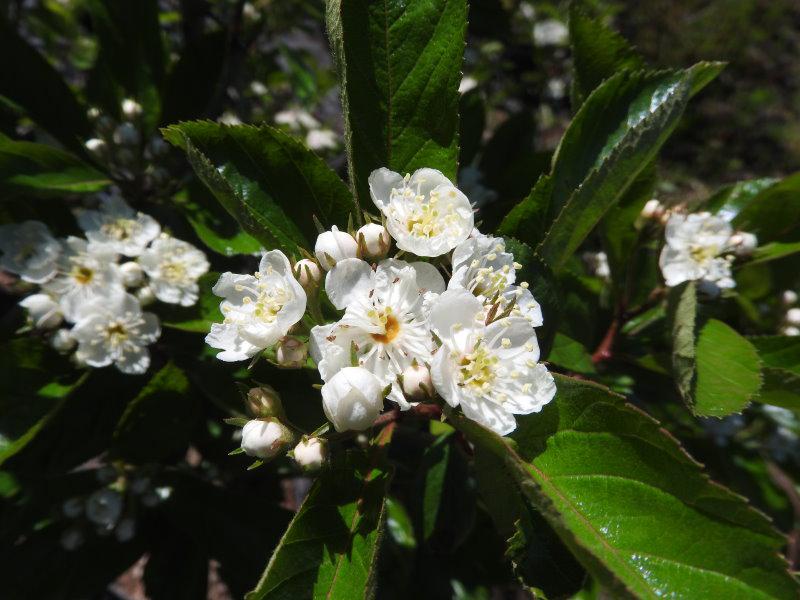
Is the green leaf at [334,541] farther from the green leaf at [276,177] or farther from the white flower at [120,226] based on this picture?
the white flower at [120,226]

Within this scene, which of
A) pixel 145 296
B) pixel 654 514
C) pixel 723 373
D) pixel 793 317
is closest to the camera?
pixel 654 514

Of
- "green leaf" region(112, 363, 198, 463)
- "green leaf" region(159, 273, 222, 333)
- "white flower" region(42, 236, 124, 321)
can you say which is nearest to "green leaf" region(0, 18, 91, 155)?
"white flower" region(42, 236, 124, 321)

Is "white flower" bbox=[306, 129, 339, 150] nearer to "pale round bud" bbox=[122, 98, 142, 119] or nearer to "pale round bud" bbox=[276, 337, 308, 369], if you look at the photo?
"pale round bud" bbox=[122, 98, 142, 119]

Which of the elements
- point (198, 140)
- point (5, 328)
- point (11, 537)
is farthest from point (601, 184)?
point (11, 537)

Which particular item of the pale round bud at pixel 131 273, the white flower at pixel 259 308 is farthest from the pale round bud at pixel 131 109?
the white flower at pixel 259 308

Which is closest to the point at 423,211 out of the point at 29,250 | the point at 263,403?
the point at 263,403

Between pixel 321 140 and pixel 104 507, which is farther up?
pixel 321 140

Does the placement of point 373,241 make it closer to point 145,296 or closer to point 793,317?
point 145,296
